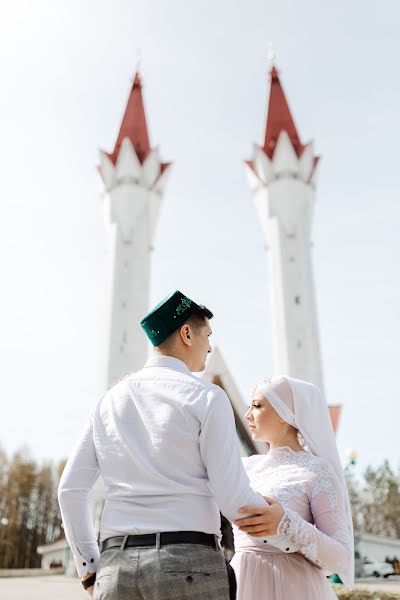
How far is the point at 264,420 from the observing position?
2582 millimetres

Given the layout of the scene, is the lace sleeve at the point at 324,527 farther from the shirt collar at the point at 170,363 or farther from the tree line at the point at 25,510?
the tree line at the point at 25,510

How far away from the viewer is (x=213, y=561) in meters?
1.72

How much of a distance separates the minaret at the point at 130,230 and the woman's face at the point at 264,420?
2080cm

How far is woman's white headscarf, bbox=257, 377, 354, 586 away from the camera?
96.6 inches

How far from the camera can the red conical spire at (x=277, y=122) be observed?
28781mm

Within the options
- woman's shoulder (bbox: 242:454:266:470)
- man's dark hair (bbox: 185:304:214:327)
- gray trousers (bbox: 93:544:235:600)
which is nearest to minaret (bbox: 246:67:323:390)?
woman's shoulder (bbox: 242:454:266:470)

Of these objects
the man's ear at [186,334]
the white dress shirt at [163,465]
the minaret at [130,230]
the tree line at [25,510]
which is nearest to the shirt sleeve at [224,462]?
the white dress shirt at [163,465]

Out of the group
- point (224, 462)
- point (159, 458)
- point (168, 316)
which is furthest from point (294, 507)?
point (168, 316)

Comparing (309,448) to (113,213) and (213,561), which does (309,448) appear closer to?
(213,561)

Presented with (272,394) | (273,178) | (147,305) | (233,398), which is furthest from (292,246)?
(272,394)

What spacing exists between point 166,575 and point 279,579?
0.80 metres

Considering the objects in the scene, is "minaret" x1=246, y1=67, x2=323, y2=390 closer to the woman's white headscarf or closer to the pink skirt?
the woman's white headscarf

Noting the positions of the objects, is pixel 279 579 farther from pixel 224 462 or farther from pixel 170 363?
pixel 170 363

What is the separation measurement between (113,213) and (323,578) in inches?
1016
